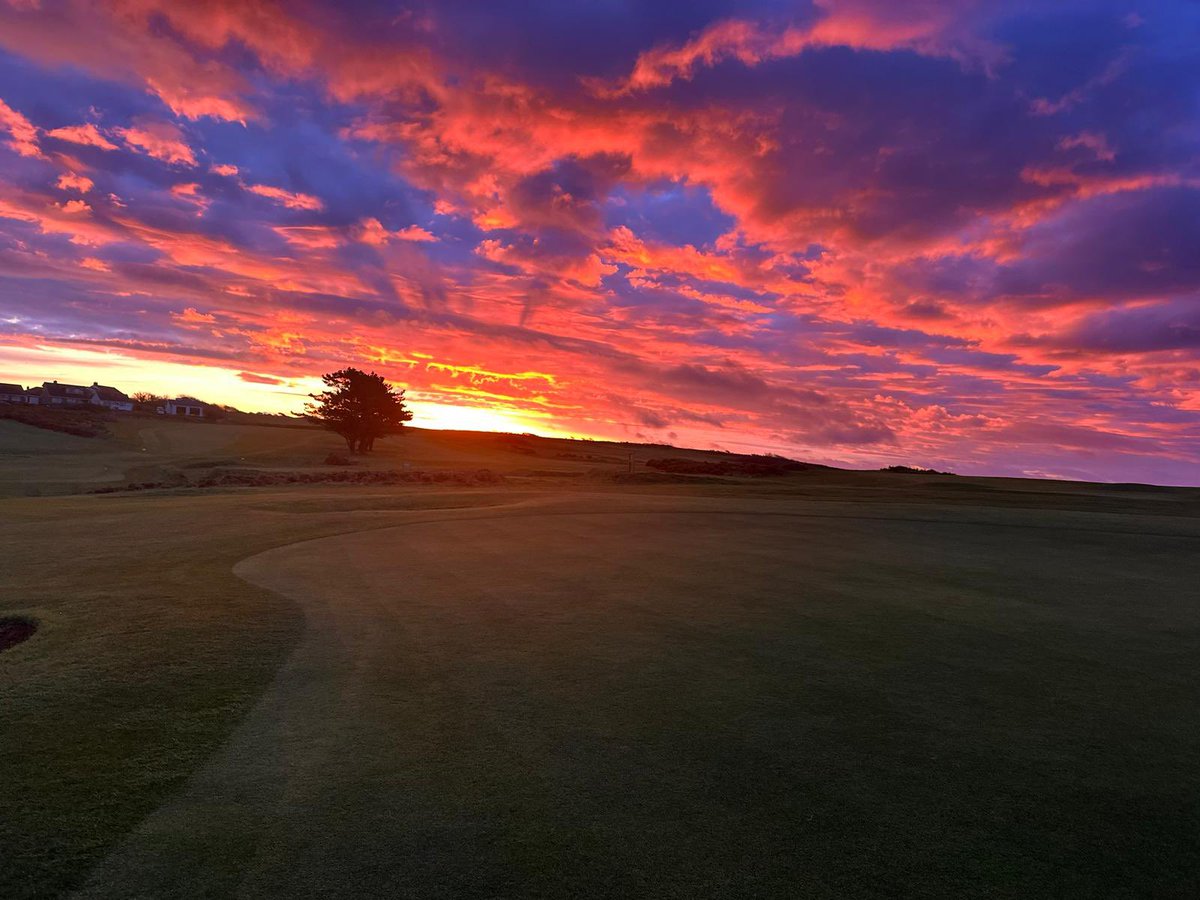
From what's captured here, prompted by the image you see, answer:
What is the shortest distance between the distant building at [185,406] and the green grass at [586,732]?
170m

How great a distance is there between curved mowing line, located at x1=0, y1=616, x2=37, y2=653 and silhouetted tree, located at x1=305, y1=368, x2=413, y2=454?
57.8 m

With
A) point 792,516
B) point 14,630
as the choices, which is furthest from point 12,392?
point 14,630

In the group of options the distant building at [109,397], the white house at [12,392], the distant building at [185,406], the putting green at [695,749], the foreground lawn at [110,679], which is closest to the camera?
the putting green at [695,749]

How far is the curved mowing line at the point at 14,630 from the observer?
→ 25.4 feet

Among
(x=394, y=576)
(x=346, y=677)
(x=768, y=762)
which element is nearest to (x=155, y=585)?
(x=394, y=576)

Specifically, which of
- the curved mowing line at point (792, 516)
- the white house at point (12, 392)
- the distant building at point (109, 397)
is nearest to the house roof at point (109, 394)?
the distant building at point (109, 397)

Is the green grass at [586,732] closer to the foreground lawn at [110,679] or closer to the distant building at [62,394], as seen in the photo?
the foreground lawn at [110,679]

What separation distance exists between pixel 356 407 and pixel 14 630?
5844cm

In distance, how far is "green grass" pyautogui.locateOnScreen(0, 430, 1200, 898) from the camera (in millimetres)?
3871

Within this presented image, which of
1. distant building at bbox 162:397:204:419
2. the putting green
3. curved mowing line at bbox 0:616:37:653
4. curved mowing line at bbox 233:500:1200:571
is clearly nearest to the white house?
distant building at bbox 162:397:204:419

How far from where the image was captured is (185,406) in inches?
6688

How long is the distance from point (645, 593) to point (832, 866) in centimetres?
689

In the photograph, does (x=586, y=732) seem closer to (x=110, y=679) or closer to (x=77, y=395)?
(x=110, y=679)

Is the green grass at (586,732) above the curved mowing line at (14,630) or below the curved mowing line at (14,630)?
above
